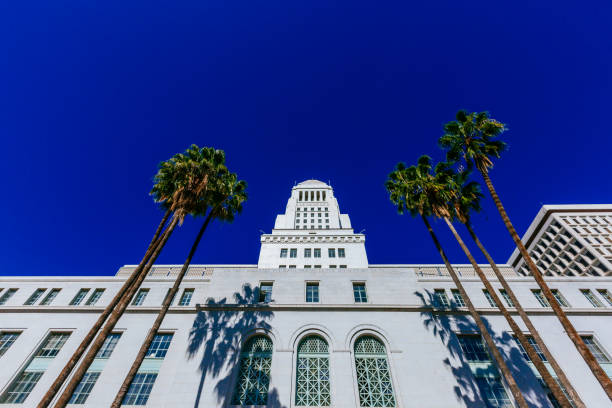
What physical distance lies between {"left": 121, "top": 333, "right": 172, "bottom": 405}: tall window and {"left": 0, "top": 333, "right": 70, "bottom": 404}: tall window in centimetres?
669

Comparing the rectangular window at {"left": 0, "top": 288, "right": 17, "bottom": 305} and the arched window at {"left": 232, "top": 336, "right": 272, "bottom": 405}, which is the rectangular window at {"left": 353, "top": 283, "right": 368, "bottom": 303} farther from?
the rectangular window at {"left": 0, "top": 288, "right": 17, "bottom": 305}

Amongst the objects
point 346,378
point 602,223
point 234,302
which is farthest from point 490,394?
point 602,223

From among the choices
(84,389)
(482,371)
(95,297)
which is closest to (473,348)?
(482,371)

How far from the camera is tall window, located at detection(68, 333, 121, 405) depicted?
51.3 ft

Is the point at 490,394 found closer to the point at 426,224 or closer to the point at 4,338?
the point at 426,224

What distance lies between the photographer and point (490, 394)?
1548cm

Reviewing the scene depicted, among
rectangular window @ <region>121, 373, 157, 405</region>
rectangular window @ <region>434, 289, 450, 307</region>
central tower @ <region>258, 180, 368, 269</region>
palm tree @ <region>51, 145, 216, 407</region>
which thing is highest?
central tower @ <region>258, 180, 368, 269</region>

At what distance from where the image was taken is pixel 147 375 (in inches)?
651

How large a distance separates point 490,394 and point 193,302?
2083cm

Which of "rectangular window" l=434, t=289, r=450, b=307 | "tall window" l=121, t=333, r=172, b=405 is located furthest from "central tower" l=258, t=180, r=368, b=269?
"tall window" l=121, t=333, r=172, b=405

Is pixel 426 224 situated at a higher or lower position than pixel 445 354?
higher

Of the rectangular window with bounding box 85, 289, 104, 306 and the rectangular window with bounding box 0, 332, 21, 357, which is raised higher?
the rectangular window with bounding box 85, 289, 104, 306

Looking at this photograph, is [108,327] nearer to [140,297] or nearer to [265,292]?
[140,297]

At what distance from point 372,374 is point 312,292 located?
6.74 m
